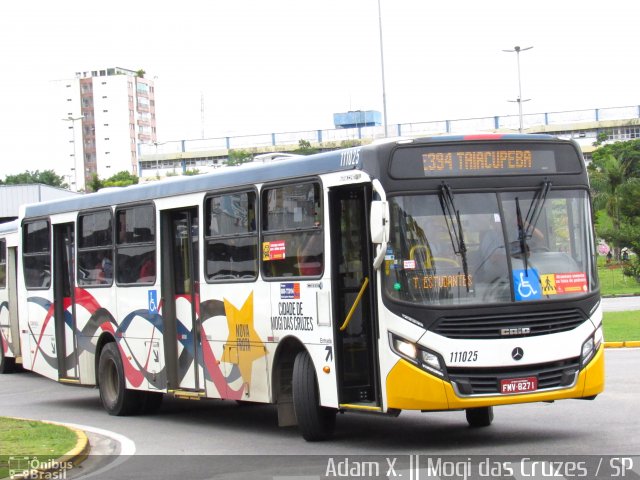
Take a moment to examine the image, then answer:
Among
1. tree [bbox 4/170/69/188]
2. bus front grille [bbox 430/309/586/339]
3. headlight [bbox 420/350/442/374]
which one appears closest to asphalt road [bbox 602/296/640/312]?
bus front grille [bbox 430/309/586/339]

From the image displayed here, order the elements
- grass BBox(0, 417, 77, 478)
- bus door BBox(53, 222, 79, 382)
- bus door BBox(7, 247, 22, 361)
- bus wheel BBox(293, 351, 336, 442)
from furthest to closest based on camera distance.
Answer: bus door BBox(7, 247, 22, 361) < bus door BBox(53, 222, 79, 382) < bus wheel BBox(293, 351, 336, 442) < grass BBox(0, 417, 77, 478)

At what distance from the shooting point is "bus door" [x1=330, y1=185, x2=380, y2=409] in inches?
470

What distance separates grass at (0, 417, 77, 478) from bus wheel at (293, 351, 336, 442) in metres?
2.52

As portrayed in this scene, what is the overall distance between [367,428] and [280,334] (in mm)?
1683

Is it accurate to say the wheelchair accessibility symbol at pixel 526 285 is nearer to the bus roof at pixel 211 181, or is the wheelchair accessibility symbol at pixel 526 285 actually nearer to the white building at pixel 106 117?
the bus roof at pixel 211 181

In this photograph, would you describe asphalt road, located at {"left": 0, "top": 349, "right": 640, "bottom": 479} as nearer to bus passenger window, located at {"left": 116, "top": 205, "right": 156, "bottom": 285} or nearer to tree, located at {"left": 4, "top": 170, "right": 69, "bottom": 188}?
bus passenger window, located at {"left": 116, "top": 205, "right": 156, "bottom": 285}

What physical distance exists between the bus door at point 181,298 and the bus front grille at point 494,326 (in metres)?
4.79

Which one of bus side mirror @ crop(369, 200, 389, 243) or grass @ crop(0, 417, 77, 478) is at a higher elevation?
bus side mirror @ crop(369, 200, 389, 243)

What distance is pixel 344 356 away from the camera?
12.1 m

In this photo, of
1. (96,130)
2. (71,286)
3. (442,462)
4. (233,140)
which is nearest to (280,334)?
(442,462)

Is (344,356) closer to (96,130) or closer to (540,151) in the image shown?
(540,151)

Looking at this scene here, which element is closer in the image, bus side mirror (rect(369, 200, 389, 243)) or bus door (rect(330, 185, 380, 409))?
bus side mirror (rect(369, 200, 389, 243))

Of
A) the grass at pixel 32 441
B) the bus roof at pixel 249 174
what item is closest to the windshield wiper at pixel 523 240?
the bus roof at pixel 249 174

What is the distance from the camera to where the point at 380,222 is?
1115cm
